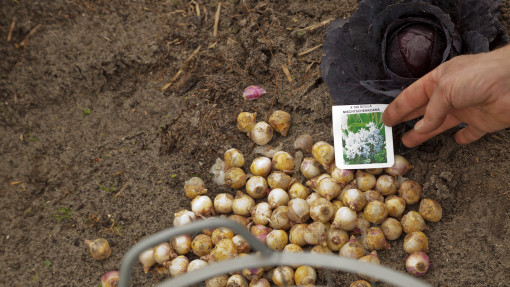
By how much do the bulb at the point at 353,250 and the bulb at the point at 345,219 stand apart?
9 cm

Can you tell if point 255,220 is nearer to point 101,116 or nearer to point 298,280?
point 298,280

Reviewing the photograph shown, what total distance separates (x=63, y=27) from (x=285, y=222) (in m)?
2.16

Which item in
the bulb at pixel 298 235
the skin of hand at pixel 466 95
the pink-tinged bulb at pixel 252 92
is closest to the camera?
the skin of hand at pixel 466 95

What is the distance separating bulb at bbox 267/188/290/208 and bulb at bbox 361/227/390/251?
1.47ft

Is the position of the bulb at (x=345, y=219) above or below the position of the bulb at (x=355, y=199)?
below

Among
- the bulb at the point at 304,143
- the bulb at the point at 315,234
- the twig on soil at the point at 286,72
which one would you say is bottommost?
the bulb at the point at 315,234

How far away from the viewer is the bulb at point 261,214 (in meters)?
2.11

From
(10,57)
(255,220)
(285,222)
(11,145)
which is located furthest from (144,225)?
(10,57)

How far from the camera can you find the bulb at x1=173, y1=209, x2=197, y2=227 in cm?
213

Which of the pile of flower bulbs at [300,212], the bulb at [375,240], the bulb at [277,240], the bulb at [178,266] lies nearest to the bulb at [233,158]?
the pile of flower bulbs at [300,212]

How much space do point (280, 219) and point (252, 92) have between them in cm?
84

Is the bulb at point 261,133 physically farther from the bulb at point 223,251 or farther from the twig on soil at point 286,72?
the bulb at point 223,251

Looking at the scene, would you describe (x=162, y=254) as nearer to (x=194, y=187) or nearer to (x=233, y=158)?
(x=194, y=187)

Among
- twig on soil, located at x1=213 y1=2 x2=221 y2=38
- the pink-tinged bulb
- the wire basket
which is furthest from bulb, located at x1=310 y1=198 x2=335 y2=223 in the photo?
twig on soil, located at x1=213 y1=2 x2=221 y2=38
